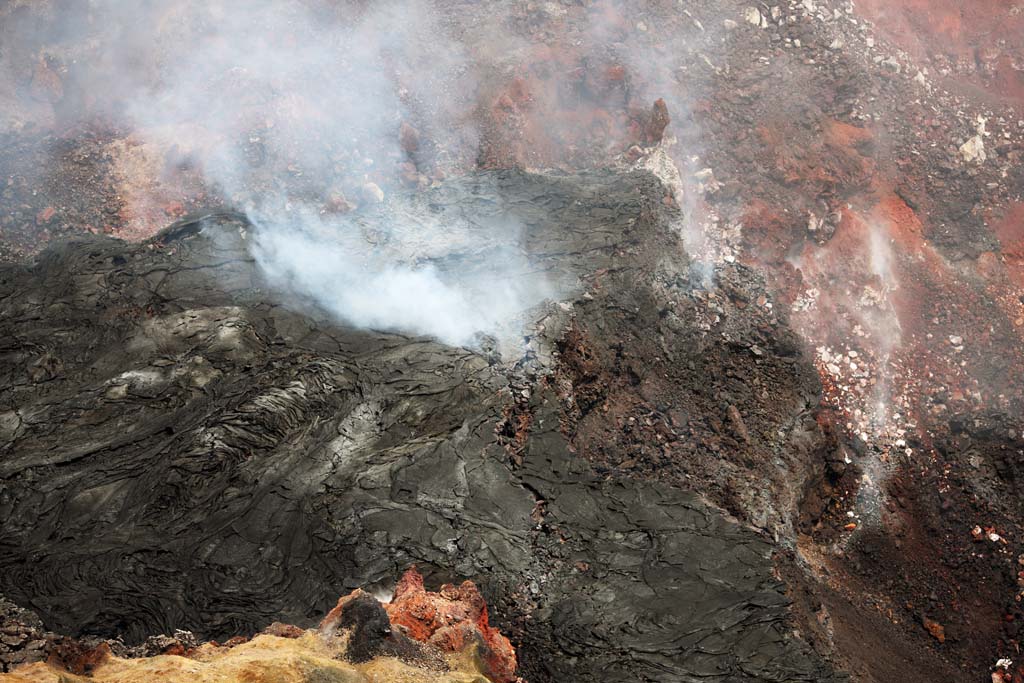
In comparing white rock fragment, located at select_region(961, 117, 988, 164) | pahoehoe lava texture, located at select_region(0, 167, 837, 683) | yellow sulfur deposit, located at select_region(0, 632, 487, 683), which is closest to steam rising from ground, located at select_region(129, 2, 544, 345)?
pahoehoe lava texture, located at select_region(0, 167, 837, 683)

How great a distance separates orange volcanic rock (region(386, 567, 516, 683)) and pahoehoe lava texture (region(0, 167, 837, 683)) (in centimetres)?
25

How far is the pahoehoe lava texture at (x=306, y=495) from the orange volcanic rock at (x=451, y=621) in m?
0.25

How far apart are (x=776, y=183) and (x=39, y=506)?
1387cm

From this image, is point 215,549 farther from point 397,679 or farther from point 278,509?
point 397,679

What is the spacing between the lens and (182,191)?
13.7m

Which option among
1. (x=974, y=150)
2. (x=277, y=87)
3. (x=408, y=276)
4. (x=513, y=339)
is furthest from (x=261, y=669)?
(x=974, y=150)

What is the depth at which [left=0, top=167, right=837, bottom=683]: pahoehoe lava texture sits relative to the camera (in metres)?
7.24

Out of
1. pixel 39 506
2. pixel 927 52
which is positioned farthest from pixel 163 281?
pixel 927 52

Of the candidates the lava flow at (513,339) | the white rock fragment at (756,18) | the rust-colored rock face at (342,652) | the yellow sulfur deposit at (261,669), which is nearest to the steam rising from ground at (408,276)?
the lava flow at (513,339)

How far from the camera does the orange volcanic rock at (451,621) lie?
265 inches

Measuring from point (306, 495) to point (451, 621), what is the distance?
2199 mm

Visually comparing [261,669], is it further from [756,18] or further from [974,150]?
[756,18]

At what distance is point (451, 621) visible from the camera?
6879 millimetres

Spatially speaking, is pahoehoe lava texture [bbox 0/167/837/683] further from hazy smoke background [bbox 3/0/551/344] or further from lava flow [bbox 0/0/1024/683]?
hazy smoke background [bbox 3/0/551/344]
